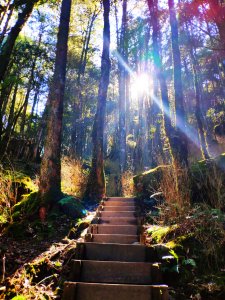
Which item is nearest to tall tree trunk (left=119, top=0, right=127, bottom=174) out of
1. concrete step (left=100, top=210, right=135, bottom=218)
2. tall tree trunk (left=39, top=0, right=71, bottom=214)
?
tall tree trunk (left=39, top=0, right=71, bottom=214)

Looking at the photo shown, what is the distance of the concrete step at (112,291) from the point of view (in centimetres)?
332

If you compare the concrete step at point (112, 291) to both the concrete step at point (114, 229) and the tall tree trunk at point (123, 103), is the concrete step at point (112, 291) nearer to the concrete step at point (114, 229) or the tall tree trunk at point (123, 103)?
the concrete step at point (114, 229)

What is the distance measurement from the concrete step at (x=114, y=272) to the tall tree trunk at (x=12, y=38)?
22.3 feet

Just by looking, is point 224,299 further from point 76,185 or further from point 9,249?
point 76,185

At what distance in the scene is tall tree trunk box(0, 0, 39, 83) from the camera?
337 inches

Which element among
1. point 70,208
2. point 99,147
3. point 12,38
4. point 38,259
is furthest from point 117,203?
point 12,38

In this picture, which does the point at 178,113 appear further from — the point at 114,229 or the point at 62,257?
the point at 62,257

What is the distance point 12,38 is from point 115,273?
330 inches

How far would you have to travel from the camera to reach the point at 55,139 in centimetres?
777

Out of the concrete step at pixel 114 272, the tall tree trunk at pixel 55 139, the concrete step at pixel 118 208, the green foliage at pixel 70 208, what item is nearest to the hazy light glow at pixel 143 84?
the tall tree trunk at pixel 55 139

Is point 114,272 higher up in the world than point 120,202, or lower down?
lower down

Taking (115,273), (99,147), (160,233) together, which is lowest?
(115,273)

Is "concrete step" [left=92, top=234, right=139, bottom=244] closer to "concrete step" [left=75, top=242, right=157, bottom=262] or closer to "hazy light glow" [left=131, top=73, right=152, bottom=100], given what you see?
"concrete step" [left=75, top=242, right=157, bottom=262]

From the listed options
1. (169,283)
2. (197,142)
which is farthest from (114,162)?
(169,283)
